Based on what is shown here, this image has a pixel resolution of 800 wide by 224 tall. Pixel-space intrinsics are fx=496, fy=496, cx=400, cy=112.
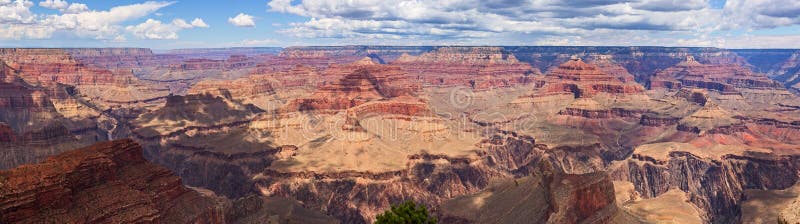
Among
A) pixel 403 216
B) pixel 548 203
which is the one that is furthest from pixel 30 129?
pixel 403 216

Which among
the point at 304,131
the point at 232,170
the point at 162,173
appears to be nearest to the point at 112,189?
the point at 162,173

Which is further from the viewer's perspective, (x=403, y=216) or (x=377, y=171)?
(x=377, y=171)

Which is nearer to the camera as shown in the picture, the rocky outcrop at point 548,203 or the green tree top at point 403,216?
the green tree top at point 403,216

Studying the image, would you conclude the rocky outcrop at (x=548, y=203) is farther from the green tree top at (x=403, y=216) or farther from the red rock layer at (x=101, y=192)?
the red rock layer at (x=101, y=192)

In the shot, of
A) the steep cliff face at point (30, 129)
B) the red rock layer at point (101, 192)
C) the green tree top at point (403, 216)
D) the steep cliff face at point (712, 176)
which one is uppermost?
the green tree top at point (403, 216)

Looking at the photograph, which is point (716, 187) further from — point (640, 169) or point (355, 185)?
point (355, 185)

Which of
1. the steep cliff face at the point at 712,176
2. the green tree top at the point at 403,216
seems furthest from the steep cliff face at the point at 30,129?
the steep cliff face at the point at 712,176

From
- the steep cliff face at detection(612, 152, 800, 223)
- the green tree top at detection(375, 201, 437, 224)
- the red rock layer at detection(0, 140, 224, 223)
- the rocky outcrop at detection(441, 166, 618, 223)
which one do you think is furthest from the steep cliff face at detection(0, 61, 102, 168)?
the steep cliff face at detection(612, 152, 800, 223)

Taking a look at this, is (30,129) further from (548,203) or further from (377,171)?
(548,203)
